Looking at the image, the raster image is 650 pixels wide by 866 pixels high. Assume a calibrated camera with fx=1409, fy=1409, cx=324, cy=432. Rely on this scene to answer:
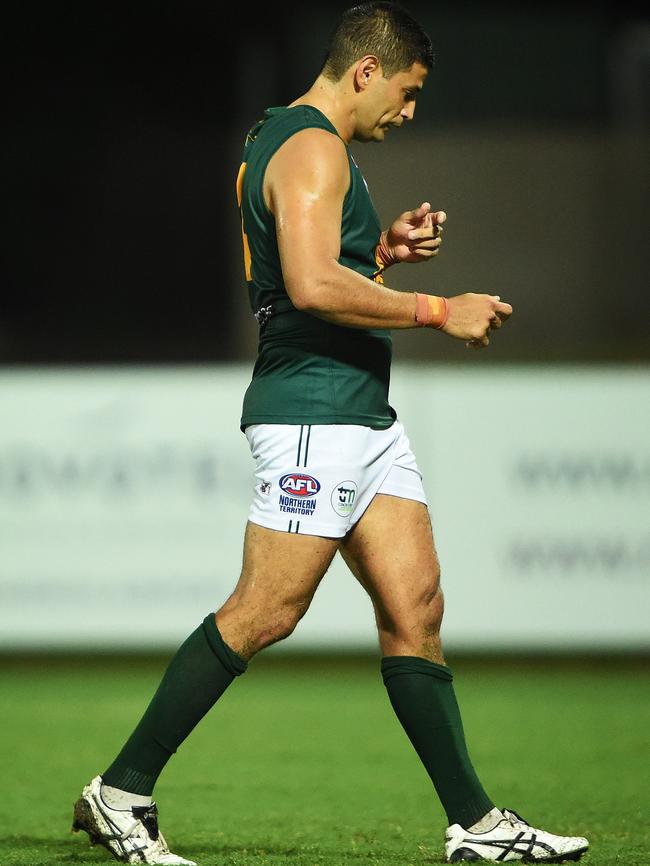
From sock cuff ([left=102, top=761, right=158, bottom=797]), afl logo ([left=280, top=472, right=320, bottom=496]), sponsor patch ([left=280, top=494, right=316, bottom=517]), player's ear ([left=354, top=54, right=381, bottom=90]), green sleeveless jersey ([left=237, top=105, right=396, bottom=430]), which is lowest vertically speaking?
sock cuff ([left=102, top=761, right=158, bottom=797])

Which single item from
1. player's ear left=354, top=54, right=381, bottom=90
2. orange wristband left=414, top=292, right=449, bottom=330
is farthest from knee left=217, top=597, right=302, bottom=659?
player's ear left=354, top=54, right=381, bottom=90

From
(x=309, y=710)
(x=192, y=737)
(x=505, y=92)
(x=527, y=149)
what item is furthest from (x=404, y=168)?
(x=192, y=737)

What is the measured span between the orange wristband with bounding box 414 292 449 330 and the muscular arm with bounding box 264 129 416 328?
0.15 ft

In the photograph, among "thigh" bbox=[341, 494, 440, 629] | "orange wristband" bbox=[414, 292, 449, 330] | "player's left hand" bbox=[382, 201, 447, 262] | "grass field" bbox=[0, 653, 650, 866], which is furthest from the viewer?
"grass field" bbox=[0, 653, 650, 866]

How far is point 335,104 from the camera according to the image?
11.9ft

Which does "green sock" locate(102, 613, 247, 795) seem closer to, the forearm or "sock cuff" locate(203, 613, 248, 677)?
"sock cuff" locate(203, 613, 248, 677)

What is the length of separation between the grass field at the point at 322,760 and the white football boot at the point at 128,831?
0.38ft

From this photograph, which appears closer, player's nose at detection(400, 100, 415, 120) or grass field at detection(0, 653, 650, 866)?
player's nose at detection(400, 100, 415, 120)

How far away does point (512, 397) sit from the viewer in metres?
7.48

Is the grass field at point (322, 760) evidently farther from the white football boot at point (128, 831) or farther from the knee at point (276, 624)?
the knee at point (276, 624)

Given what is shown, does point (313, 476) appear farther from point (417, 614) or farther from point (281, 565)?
point (417, 614)

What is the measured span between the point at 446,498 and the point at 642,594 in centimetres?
112

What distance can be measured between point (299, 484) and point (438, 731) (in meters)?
0.73

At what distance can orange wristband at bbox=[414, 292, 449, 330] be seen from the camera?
3473mm
